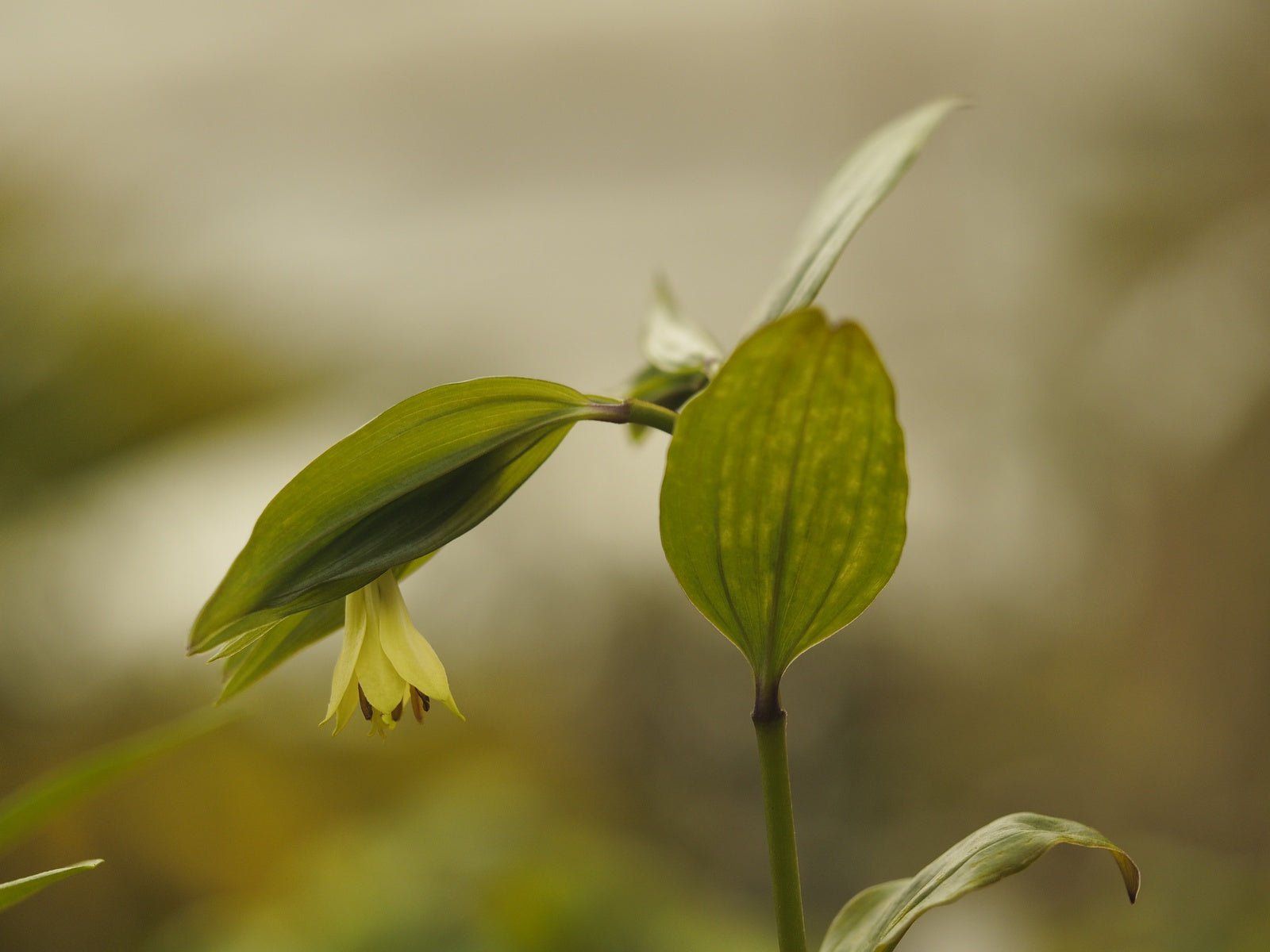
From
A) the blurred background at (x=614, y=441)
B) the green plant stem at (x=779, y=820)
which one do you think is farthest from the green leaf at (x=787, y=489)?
the blurred background at (x=614, y=441)

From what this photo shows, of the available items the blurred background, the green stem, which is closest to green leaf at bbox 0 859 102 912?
the green stem

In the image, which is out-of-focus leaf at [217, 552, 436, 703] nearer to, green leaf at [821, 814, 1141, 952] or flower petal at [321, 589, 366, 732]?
flower petal at [321, 589, 366, 732]

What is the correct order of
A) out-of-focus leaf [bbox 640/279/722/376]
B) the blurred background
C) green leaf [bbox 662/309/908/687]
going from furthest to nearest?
the blurred background → out-of-focus leaf [bbox 640/279/722/376] → green leaf [bbox 662/309/908/687]

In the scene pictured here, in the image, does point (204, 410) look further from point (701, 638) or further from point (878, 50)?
point (878, 50)

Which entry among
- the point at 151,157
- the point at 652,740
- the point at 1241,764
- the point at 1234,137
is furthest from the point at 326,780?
the point at 1234,137

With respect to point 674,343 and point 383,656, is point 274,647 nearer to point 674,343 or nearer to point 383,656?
point 383,656

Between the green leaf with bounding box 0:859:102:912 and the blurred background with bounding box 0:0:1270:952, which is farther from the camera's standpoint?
the blurred background with bounding box 0:0:1270:952

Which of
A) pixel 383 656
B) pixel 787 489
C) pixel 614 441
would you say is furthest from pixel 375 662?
pixel 614 441
